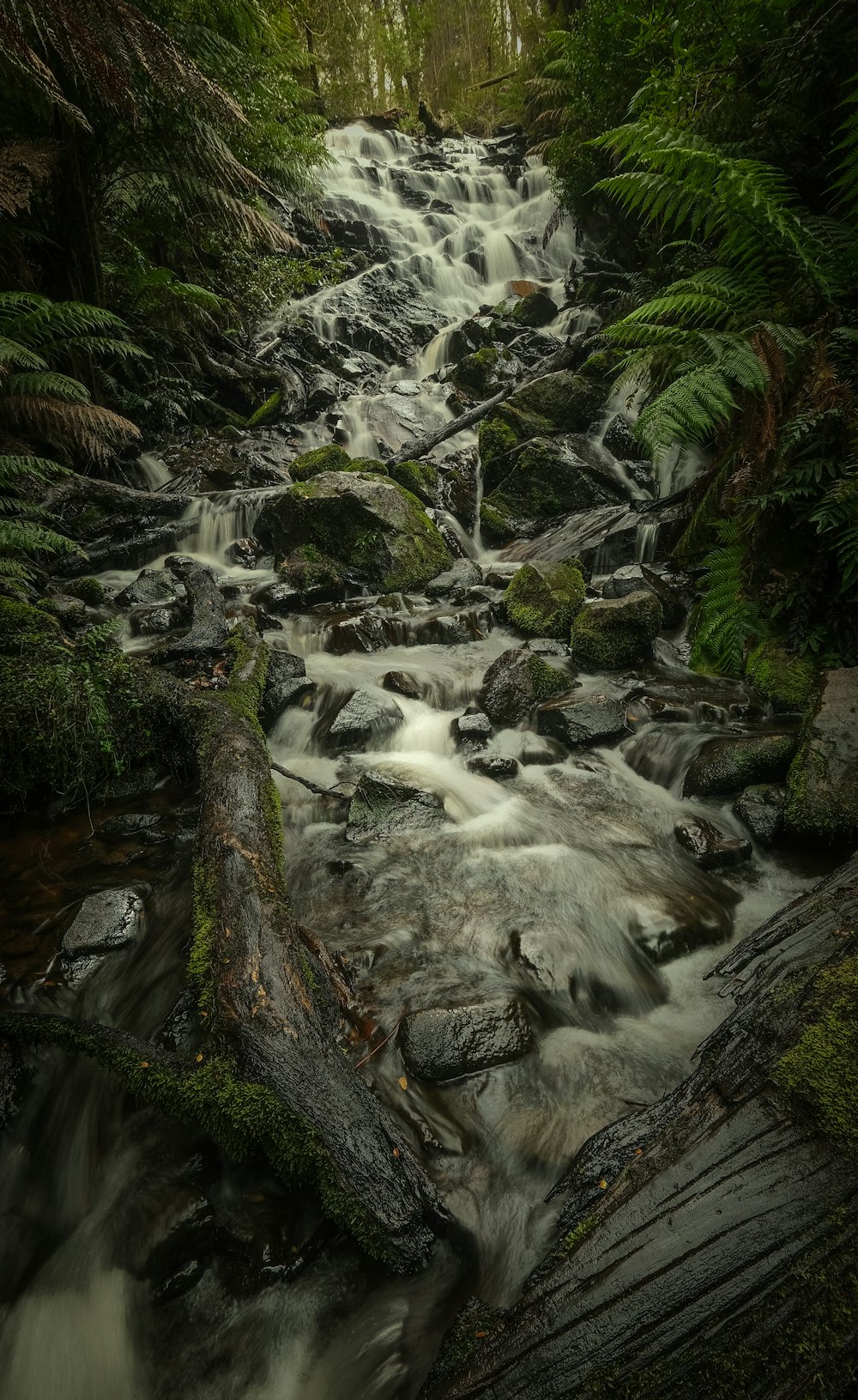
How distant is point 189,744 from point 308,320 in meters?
14.6

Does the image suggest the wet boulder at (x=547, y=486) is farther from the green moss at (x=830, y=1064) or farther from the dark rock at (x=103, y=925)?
the green moss at (x=830, y=1064)

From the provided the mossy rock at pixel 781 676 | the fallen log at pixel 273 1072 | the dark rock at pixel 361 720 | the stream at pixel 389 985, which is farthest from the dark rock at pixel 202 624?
the mossy rock at pixel 781 676

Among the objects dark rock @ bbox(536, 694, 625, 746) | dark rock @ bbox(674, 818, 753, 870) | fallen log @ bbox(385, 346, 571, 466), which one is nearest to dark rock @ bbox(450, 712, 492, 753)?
dark rock @ bbox(536, 694, 625, 746)

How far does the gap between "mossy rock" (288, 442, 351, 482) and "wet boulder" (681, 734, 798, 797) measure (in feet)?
22.1

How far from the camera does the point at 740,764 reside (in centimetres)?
364

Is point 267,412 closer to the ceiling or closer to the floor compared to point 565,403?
closer to the floor

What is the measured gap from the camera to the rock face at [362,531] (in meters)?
7.12

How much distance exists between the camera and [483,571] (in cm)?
760

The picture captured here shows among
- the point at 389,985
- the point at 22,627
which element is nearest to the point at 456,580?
the point at 22,627

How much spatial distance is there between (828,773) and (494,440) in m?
7.31

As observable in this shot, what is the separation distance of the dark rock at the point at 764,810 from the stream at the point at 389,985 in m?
0.09

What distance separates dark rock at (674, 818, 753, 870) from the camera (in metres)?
3.24

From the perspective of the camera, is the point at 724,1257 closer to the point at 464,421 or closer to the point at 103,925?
the point at 103,925

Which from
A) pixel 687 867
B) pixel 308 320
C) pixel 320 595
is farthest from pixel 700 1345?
pixel 308 320
